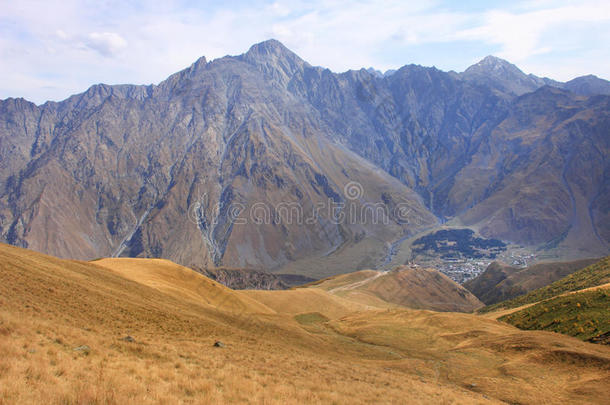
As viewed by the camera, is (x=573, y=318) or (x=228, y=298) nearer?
(x=573, y=318)

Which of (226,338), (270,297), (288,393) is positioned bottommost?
(270,297)

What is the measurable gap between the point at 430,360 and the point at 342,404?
63.2ft

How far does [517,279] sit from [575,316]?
8085 cm

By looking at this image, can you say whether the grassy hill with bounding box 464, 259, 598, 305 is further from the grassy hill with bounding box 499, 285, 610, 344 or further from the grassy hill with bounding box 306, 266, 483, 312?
the grassy hill with bounding box 499, 285, 610, 344

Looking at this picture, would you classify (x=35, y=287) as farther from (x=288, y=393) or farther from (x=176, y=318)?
(x=288, y=393)

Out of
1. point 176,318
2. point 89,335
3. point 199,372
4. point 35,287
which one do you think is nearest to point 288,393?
point 199,372

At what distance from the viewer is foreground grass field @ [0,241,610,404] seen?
11406mm

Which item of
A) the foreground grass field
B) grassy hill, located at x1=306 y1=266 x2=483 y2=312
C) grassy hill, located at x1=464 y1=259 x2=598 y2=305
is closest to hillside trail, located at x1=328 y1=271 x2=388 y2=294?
grassy hill, located at x1=306 y1=266 x2=483 y2=312

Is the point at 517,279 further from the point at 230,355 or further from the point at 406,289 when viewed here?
the point at 230,355

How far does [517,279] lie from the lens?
344 ft

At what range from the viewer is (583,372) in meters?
22.7

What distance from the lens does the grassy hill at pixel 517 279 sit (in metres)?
96.3

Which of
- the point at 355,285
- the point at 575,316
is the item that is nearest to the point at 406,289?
the point at 355,285

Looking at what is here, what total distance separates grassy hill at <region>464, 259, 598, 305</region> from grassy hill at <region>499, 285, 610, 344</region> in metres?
62.4
